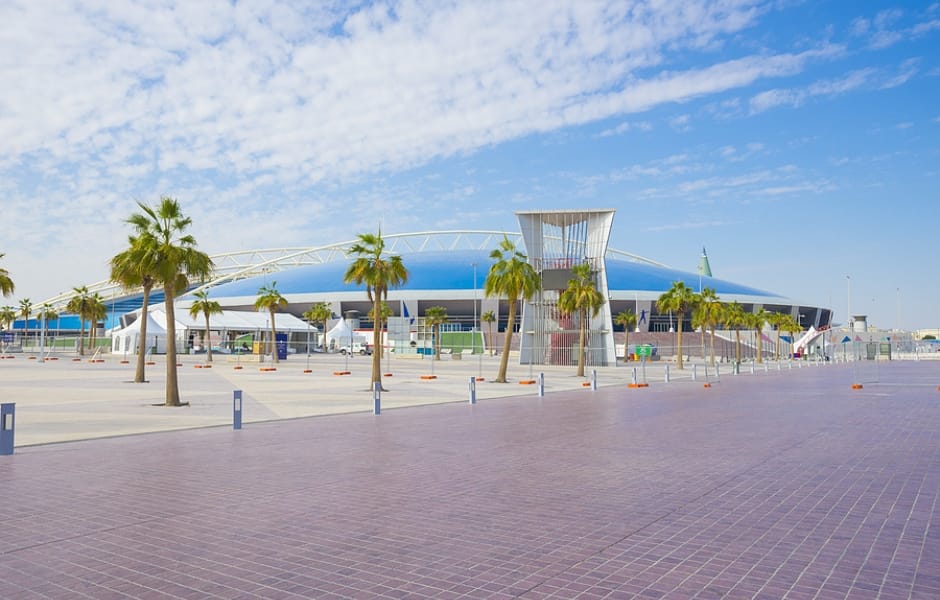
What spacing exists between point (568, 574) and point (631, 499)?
3.10 meters

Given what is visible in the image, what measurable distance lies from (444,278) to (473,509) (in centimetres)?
11544

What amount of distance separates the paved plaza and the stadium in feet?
138

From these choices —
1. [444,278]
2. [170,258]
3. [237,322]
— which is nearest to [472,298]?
[444,278]

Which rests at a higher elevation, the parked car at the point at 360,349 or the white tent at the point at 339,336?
the white tent at the point at 339,336

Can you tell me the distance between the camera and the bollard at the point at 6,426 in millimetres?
12492

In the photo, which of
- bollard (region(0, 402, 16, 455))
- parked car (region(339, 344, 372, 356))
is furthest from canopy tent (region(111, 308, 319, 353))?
bollard (region(0, 402, 16, 455))

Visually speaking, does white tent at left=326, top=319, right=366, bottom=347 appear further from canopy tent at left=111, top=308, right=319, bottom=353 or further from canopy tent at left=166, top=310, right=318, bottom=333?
canopy tent at left=166, top=310, right=318, bottom=333

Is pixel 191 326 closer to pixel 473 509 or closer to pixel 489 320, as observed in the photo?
pixel 489 320

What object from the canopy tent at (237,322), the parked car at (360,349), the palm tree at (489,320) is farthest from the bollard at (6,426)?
Answer: the palm tree at (489,320)

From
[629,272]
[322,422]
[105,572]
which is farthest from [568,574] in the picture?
[629,272]

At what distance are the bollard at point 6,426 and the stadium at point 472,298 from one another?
148 feet

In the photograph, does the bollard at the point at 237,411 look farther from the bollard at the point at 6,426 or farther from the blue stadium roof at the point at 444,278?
the blue stadium roof at the point at 444,278

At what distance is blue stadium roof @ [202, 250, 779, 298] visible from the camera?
123 metres

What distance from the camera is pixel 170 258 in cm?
2183
